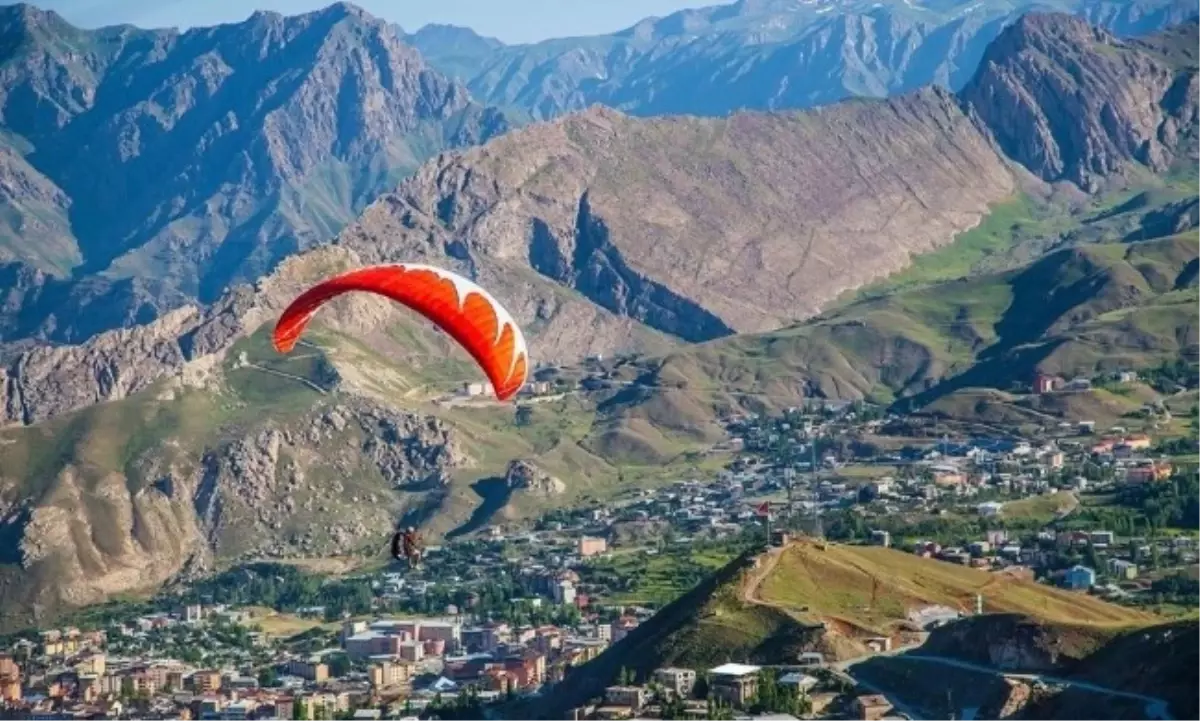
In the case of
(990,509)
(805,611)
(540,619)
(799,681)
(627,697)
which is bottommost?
(627,697)

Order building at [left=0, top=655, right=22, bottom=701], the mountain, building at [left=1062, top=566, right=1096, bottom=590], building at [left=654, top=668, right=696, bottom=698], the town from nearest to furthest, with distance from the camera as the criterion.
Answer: building at [left=654, top=668, right=696, bottom=698], the mountain, the town, building at [left=1062, top=566, right=1096, bottom=590], building at [left=0, top=655, right=22, bottom=701]

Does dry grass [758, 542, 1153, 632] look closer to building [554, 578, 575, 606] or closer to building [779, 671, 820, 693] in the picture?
building [779, 671, 820, 693]

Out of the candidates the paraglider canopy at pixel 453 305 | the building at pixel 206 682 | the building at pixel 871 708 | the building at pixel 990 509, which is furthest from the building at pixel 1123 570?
the paraglider canopy at pixel 453 305

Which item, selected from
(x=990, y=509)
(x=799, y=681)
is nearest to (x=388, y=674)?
(x=799, y=681)

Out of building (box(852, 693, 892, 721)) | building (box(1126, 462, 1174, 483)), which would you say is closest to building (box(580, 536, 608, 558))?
building (box(1126, 462, 1174, 483))

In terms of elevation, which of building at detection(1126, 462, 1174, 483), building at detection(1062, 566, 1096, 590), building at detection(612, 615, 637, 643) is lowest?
building at detection(612, 615, 637, 643)

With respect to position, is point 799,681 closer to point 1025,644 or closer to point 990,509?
point 1025,644
